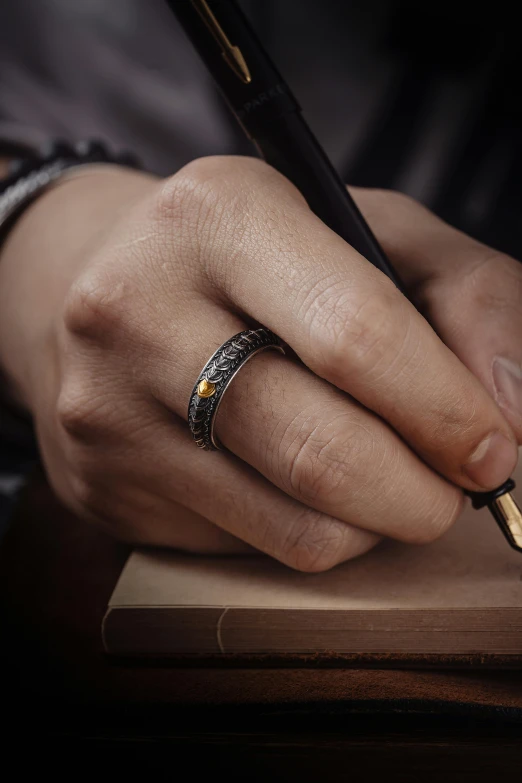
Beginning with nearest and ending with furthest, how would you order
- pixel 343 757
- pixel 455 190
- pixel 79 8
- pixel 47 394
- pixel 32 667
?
1. pixel 343 757
2. pixel 32 667
3. pixel 47 394
4. pixel 455 190
5. pixel 79 8

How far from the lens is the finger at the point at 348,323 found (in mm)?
416

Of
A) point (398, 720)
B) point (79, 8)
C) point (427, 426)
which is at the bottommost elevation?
point (398, 720)

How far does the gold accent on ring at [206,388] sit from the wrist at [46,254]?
0.24m

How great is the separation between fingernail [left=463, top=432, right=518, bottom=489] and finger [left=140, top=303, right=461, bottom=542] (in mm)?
34

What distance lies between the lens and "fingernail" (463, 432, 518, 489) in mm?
447

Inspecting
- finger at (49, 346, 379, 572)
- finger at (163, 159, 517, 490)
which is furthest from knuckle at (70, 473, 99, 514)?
finger at (163, 159, 517, 490)

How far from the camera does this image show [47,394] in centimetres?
65

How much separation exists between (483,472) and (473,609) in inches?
3.4

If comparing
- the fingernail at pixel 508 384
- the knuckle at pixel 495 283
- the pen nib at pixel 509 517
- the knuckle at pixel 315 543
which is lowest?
the pen nib at pixel 509 517

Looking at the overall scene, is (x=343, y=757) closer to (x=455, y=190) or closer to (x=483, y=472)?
(x=483, y=472)

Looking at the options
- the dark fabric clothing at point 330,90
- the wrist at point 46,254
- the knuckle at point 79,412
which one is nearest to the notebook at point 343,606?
the knuckle at point 79,412

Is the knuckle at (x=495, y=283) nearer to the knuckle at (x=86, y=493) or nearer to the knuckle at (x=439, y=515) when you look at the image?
the knuckle at (x=439, y=515)

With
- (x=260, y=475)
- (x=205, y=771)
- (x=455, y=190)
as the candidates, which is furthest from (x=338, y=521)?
(x=455, y=190)

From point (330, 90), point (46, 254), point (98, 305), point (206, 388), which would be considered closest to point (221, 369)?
point (206, 388)
